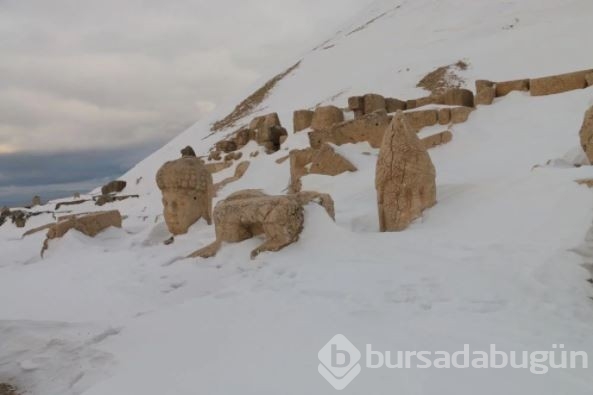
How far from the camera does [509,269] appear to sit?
4.64 m

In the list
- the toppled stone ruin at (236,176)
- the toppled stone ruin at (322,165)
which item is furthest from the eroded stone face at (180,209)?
the toppled stone ruin at (236,176)

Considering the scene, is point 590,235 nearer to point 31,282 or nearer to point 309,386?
point 309,386

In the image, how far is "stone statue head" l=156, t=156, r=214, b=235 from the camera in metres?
8.77

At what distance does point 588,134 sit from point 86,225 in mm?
8558

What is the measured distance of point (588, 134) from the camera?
21.3ft

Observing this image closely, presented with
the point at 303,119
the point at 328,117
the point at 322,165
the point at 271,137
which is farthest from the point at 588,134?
the point at 271,137

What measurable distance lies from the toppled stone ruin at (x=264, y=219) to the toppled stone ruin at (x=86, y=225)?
3.82 m

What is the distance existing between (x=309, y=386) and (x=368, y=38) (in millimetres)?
41225

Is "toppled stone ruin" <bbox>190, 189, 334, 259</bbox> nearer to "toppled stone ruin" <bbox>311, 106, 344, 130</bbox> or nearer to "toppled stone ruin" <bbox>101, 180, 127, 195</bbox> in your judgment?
"toppled stone ruin" <bbox>311, 106, 344, 130</bbox>

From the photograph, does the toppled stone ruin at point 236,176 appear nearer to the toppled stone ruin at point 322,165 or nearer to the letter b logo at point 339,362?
the toppled stone ruin at point 322,165

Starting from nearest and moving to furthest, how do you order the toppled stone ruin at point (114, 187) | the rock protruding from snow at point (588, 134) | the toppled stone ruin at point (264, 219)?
the toppled stone ruin at point (264, 219)
the rock protruding from snow at point (588, 134)
the toppled stone ruin at point (114, 187)

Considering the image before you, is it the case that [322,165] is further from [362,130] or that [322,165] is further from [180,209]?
[180,209]

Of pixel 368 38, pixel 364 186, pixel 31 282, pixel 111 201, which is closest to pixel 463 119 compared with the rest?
pixel 364 186

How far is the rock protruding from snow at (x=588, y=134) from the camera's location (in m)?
6.23
